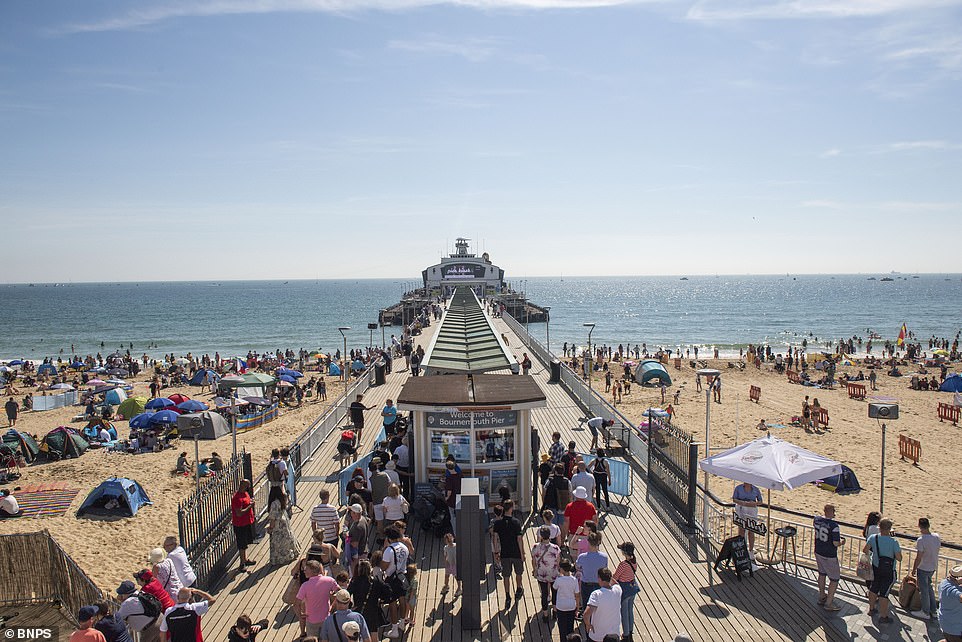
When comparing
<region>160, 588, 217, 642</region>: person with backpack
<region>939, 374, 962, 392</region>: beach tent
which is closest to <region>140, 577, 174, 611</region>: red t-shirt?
<region>160, 588, 217, 642</region>: person with backpack

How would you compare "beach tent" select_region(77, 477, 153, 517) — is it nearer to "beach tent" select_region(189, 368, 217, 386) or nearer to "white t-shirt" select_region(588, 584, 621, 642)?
"white t-shirt" select_region(588, 584, 621, 642)

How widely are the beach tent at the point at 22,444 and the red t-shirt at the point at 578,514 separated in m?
20.6

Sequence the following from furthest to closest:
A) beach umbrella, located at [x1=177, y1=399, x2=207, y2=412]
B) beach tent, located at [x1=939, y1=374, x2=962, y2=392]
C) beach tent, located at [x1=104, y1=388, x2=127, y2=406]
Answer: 1. beach tent, located at [x1=104, y1=388, x2=127, y2=406]
2. beach tent, located at [x1=939, y1=374, x2=962, y2=392]
3. beach umbrella, located at [x1=177, y1=399, x2=207, y2=412]

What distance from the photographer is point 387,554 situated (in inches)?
262

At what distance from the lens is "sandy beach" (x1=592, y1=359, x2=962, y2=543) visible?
595 inches

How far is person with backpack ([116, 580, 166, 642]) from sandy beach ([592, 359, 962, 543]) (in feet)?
44.2

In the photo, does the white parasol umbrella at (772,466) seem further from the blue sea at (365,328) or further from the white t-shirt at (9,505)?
the blue sea at (365,328)

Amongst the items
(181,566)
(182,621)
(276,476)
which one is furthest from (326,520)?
(182,621)

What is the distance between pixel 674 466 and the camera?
1059cm

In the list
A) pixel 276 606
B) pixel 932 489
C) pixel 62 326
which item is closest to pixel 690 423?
pixel 932 489

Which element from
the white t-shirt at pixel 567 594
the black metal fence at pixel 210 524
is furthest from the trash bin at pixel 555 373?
the white t-shirt at pixel 567 594

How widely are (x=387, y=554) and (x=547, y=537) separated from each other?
69.6 inches

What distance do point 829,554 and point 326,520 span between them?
21.1 feet

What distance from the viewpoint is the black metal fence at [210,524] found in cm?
784
